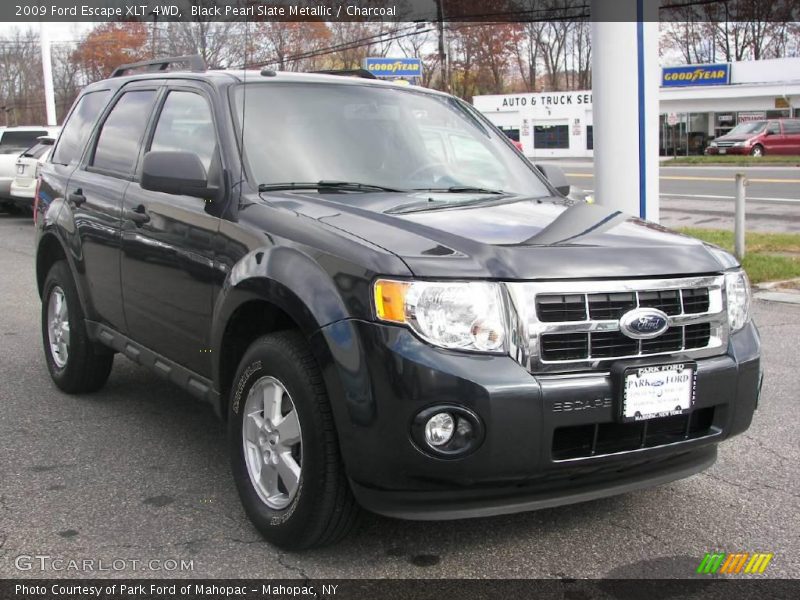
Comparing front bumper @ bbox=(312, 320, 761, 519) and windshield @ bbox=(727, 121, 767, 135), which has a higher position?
windshield @ bbox=(727, 121, 767, 135)

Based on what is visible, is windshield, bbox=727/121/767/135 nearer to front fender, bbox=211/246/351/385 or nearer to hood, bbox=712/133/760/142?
hood, bbox=712/133/760/142

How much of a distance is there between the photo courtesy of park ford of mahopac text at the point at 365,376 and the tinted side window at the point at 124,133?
0.08 ft

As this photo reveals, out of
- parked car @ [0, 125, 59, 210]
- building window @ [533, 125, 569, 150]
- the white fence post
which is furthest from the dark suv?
building window @ [533, 125, 569, 150]

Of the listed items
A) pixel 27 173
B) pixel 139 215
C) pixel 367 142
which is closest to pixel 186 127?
pixel 139 215

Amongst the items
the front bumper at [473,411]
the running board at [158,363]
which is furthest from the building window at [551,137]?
the front bumper at [473,411]

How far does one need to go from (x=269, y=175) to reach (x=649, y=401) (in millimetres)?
1893

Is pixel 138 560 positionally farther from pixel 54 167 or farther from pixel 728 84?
pixel 728 84

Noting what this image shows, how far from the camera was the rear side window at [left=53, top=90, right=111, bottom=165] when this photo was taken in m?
5.51

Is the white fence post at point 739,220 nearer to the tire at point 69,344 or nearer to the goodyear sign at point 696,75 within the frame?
the tire at point 69,344

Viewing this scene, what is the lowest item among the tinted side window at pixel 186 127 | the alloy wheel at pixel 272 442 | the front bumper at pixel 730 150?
the alloy wheel at pixel 272 442

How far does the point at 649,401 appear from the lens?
3080mm

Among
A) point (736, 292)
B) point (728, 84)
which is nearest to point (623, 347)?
point (736, 292)

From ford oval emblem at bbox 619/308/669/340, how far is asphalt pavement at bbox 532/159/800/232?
12127mm

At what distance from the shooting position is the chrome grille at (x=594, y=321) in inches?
118
